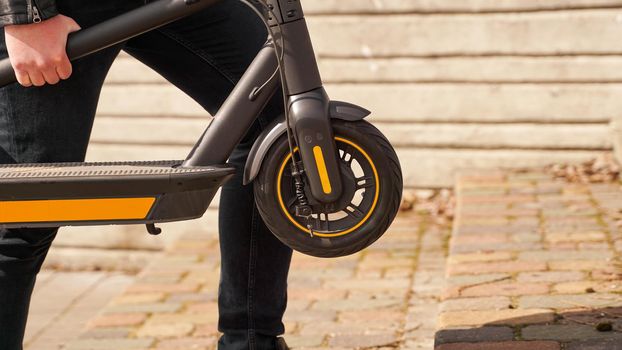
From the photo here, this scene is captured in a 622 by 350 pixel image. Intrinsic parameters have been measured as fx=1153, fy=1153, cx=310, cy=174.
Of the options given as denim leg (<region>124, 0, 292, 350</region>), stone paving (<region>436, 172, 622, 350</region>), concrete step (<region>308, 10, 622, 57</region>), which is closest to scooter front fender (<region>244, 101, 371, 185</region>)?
denim leg (<region>124, 0, 292, 350</region>)

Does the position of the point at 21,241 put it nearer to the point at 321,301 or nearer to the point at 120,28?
the point at 120,28

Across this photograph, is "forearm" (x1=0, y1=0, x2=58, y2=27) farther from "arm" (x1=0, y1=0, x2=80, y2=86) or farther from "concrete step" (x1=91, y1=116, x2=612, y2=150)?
"concrete step" (x1=91, y1=116, x2=612, y2=150)

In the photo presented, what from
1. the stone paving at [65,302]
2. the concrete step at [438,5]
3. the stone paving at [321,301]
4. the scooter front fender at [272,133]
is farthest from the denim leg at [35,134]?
the concrete step at [438,5]

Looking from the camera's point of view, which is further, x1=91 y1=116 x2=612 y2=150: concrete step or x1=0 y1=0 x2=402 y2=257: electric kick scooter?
x1=91 y1=116 x2=612 y2=150: concrete step

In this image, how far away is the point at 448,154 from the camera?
618 cm

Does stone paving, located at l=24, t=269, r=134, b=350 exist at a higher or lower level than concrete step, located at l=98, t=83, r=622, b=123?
lower

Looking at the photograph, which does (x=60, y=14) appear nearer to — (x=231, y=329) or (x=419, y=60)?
(x=231, y=329)

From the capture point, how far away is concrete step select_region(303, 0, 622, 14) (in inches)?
229

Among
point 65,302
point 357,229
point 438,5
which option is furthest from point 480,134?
point 357,229

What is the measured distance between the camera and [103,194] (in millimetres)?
2590

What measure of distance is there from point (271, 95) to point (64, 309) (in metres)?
3.57

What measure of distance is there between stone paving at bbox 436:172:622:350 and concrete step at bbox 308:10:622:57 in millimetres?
675

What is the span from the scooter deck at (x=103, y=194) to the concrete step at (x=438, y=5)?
3.57 m

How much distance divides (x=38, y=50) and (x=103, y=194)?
1.15 ft
